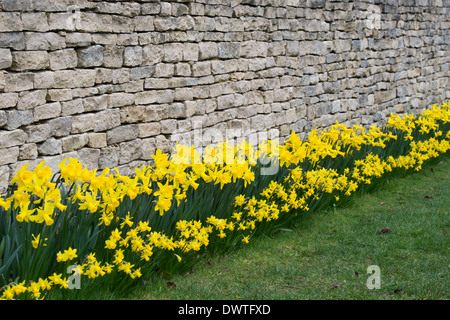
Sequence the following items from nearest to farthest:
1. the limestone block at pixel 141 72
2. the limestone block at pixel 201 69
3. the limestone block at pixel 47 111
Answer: the limestone block at pixel 47 111
the limestone block at pixel 141 72
the limestone block at pixel 201 69

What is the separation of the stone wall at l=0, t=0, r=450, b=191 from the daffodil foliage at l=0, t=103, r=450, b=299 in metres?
0.34

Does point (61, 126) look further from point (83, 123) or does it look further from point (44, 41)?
point (44, 41)

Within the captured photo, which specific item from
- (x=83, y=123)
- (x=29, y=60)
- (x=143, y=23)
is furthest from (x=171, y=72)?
(x=29, y=60)

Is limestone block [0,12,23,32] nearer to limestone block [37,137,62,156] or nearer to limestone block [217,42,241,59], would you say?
limestone block [37,137,62,156]

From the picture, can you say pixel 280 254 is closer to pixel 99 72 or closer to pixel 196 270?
pixel 196 270

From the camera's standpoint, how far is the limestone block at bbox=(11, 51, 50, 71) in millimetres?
3582

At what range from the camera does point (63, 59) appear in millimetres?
3887

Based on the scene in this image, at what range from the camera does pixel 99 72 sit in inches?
164

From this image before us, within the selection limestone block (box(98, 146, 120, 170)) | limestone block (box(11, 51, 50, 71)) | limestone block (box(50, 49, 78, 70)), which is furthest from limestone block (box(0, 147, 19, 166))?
limestone block (box(98, 146, 120, 170))

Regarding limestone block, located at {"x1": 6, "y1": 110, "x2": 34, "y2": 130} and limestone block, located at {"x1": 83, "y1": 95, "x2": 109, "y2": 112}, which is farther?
limestone block, located at {"x1": 83, "y1": 95, "x2": 109, "y2": 112}

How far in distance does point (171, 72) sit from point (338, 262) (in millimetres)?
2112

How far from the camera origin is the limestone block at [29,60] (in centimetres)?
358

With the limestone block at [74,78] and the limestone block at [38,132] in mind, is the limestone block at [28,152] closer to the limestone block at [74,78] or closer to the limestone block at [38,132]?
the limestone block at [38,132]

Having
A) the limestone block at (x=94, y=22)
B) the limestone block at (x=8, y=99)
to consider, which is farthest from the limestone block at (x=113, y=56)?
the limestone block at (x=8, y=99)
